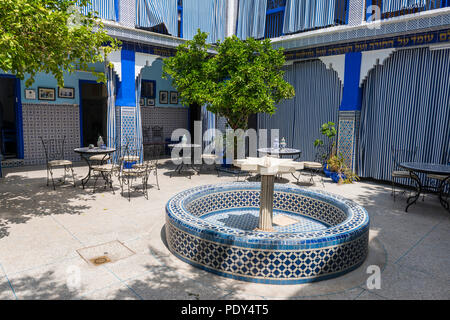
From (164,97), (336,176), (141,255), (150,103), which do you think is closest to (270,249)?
(141,255)

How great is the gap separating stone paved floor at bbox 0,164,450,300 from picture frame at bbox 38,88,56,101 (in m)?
4.22

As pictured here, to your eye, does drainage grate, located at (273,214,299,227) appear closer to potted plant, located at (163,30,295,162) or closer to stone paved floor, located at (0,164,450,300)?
stone paved floor, located at (0,164,450,300)

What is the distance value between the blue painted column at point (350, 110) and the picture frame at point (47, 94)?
8.82 metres

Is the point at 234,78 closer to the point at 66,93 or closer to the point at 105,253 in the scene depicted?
the point at 105,253

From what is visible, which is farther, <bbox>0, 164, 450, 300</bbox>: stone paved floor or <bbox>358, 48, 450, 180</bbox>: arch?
<bbox>358, 48, 450, 180</bbox>: arch

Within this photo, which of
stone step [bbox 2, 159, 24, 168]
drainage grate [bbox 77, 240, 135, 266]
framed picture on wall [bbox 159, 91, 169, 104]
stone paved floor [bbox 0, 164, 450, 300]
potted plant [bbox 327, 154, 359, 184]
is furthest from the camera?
framed picture on wall [bbox 159, 91, 169, 104]

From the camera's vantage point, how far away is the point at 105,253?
4023 mm

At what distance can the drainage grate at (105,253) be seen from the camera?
3822mm

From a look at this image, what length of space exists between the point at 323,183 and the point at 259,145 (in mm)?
3743

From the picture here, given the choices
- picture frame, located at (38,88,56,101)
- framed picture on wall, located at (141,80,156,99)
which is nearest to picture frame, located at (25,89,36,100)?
picture frame, located at (38,88,56,101)

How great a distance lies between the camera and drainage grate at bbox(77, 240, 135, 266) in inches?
150

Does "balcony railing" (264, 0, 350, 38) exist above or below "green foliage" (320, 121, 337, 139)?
above

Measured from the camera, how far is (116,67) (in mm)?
9234

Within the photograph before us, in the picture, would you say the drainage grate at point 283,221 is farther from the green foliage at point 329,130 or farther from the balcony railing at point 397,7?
the balcony railing at point 397,7
